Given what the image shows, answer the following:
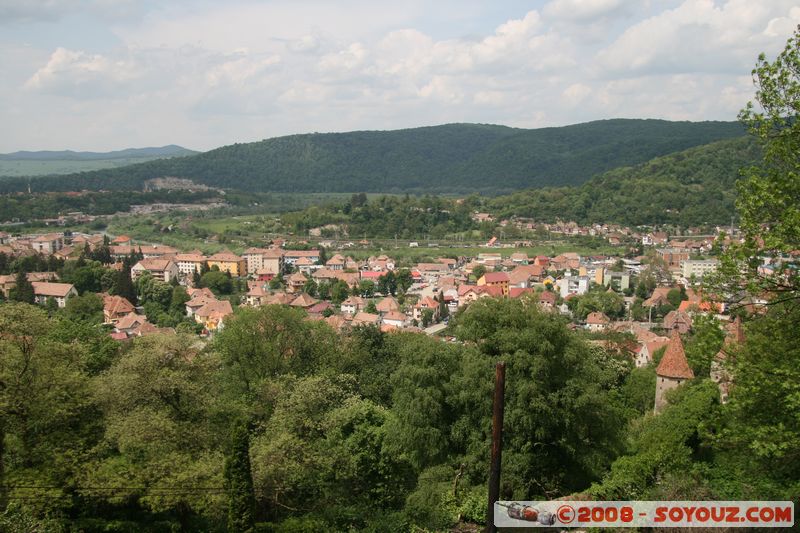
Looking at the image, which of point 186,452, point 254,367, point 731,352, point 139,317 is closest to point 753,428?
point 731,352

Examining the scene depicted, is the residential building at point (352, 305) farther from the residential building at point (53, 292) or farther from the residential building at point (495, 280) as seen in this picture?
the residential building at point (53, 292)

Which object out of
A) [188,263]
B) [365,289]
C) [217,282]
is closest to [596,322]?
[365,289]

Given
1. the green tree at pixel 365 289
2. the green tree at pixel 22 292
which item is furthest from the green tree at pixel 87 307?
the green tree at pixel 365 289

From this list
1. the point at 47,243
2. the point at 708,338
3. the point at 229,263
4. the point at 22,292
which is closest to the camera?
the point at 708,338

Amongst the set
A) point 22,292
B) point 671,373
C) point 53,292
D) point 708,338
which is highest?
point 708,338

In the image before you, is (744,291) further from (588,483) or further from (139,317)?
(139,317)

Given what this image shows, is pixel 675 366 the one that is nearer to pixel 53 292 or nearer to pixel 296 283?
pixel 53 292

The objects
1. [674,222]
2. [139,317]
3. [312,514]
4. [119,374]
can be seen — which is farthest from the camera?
[674,222]
